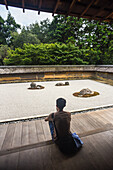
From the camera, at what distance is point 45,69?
8305mm

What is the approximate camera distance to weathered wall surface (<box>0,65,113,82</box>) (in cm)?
761

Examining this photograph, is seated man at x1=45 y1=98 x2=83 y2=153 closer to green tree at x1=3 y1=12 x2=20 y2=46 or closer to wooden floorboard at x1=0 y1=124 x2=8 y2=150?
wooden floorboard at x1=0 y1=124 x2=8 y2=150

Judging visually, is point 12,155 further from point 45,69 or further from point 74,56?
point 74,56

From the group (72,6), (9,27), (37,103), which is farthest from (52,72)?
(9,27)

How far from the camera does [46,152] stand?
1.42 metres

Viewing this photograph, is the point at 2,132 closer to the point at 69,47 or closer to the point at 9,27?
the point at 69,47

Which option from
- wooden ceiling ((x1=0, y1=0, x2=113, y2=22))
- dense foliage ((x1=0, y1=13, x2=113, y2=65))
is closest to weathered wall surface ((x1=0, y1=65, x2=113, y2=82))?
dense foliage ((x1=0, y1=13, x2=113, y2=65))

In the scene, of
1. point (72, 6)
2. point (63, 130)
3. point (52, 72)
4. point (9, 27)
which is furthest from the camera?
point (9, 27)

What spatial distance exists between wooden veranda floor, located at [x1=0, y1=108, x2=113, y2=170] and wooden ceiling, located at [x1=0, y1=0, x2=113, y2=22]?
2492mm

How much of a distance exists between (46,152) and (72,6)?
2.70 m

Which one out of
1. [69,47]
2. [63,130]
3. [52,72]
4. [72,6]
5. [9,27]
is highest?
[9,27]

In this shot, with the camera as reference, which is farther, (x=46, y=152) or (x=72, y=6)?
(x=72, y=6)

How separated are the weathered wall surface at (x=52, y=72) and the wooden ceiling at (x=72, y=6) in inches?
234

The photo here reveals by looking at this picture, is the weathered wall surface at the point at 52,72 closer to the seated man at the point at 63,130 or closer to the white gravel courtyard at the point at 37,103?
the white gravel courtyard at the point at 37,103
